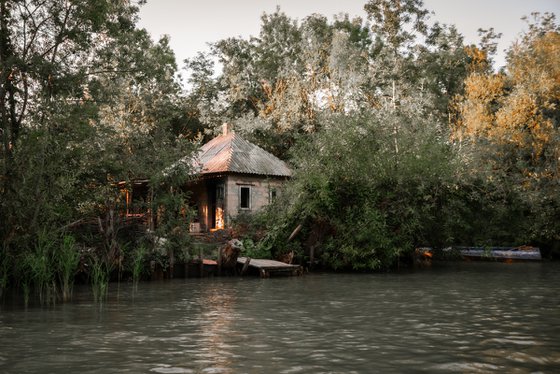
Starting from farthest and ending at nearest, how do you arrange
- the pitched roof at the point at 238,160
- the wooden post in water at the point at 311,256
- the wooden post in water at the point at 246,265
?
the pitched roof at the point at 238,160
the wooden post in water at the point at 311,256
the wooden post in water at the point at 246,265

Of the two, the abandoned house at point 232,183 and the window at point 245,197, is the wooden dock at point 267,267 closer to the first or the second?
the abandoned house at point 232,183

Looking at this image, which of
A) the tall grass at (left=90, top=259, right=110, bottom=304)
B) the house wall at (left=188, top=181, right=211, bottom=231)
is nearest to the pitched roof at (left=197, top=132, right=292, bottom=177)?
the house wall at (left=188, top=181, right=211, bottom=231)

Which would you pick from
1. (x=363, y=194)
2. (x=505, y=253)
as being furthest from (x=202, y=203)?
(x=505, y=253)

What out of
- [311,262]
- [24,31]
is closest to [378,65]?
[311,262]

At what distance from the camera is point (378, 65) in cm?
4231

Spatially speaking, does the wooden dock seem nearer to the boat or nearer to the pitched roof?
the pitched roof

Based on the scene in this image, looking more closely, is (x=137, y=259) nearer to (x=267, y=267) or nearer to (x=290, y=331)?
(x=267, y=267)

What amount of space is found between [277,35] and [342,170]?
1170 inches

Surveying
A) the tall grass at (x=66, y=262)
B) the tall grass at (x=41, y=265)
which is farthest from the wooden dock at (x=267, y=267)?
the tall grass at (x=41, y=265)

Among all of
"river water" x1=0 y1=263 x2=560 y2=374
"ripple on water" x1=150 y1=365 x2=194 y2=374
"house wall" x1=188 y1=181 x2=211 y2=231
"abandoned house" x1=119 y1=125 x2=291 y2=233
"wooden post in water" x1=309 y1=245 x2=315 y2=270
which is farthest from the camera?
"house wall" x1=188 y1=181 x2=211 y2=231

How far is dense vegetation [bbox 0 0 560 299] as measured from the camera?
15047 mm

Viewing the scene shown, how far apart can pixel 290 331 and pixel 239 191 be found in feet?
76.8

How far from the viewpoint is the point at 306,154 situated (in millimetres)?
23891

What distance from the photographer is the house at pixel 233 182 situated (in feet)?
105
